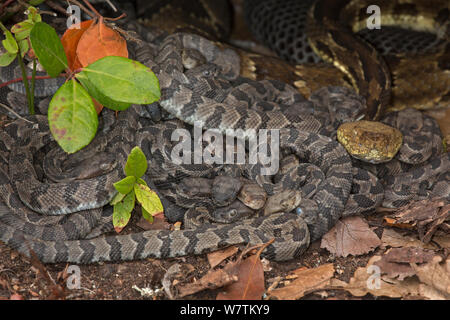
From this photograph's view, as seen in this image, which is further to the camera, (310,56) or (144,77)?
(310,56)

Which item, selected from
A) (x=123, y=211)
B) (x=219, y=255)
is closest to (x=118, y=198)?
(x=123, y=211)

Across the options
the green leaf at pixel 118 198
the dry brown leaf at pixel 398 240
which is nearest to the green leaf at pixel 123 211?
the green leaf at pixel 118 198

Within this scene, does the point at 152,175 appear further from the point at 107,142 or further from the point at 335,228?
the point at 335,228

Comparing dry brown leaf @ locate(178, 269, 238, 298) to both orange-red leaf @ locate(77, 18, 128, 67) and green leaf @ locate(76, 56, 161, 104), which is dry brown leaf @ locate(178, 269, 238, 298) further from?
orange-red leaf @ locate(77, 18, 128, 67)

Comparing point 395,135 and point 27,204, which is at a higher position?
point 395,135

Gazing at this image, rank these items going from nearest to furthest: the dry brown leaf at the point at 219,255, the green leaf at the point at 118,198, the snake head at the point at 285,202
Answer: the dry brown leaf at the point at 219,255 < the green leaf at the point at 118,198 < the snake head at the point at 285,202

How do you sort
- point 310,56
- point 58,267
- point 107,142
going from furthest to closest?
point 310,56, point 107,142, point 58,267

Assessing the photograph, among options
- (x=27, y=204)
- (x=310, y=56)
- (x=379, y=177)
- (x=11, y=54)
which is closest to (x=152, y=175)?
(x=27, y=204)

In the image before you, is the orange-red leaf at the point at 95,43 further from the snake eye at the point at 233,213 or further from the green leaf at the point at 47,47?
the snake eye at the point at 233,213
